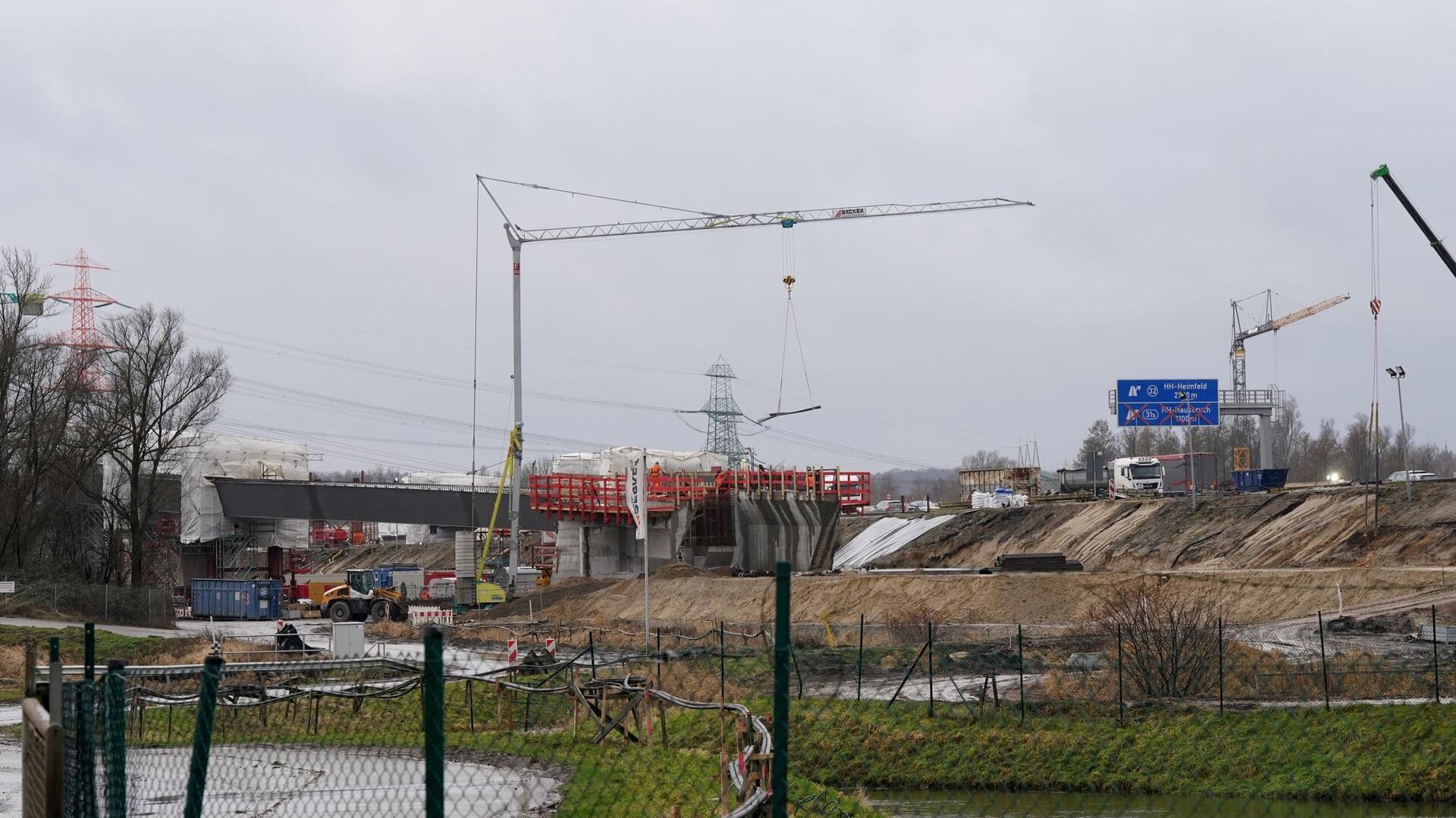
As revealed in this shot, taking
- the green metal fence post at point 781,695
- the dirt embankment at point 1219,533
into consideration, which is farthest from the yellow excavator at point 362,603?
the green metal fence post at point 781,695

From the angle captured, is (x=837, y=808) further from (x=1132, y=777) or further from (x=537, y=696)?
(x=537, y=696)

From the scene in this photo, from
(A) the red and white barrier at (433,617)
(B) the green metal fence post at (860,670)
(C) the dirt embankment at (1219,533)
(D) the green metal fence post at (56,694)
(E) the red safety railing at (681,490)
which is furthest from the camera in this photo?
(E) the red safety railing at (681,490)

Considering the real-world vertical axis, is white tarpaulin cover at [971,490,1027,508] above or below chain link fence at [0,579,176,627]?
above

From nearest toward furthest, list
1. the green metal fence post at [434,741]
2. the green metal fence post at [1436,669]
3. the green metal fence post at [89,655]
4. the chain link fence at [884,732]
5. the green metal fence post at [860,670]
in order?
the green metal fence post at [434,741] → the green metal fence post at [89,655] → the chain link fence at [884,732] → the green metal fence post at [1436,669] → the green metal fence post at [860,670]

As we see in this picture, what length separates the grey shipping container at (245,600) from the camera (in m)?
58.4

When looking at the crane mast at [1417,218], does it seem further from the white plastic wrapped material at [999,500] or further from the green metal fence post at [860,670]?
the white plastic wrapped material at [999,500]

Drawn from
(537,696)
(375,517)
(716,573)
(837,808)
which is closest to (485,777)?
(837,808)

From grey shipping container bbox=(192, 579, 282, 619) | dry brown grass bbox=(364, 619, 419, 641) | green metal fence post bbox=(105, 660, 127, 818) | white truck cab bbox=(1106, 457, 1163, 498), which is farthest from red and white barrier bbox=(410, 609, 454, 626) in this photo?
green metal fence post bbox=(105, 660, 127, 818)

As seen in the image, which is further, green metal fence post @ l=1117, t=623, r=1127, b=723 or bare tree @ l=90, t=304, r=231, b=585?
bare tree @ l=90, t=304, r=231, b=585

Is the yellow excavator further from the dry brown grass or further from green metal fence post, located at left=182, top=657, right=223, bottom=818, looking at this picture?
green metal fence post, located at left=182, top=657, right=223, bottom=818

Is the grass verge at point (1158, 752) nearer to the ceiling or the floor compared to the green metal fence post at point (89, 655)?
nearer to the floor

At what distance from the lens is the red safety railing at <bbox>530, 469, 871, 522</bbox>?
201ft

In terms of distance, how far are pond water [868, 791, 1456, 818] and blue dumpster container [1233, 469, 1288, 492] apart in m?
46.6

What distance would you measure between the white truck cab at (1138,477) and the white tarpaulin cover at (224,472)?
161 ft
